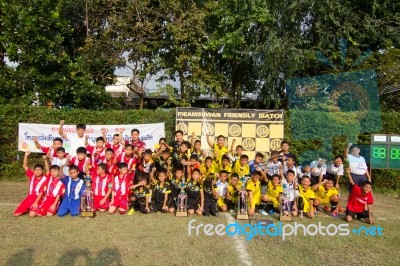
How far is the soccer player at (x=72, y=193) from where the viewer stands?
20.2 feet

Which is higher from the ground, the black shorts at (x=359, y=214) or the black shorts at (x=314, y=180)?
the black shorts at (x=314, y=180)

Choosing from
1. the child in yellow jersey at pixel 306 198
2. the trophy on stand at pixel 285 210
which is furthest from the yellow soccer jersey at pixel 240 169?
the child in yellow jersey at pixel 306 198

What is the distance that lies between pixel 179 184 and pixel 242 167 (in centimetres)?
147

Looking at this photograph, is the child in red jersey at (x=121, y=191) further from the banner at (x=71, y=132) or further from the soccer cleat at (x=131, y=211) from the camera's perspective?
the banner at (x=71, y=132)

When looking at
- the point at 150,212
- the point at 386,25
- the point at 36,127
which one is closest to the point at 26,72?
the point at 36,127

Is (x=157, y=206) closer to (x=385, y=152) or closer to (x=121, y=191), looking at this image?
(x=121, y=191)

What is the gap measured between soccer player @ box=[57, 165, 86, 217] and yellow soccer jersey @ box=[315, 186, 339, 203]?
178 inches

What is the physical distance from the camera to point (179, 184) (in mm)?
6617

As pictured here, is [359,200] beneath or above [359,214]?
above

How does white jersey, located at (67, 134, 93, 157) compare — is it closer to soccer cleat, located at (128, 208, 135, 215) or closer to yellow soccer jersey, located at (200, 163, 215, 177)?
soccer cleat, located at (128, 208, 135, 215)

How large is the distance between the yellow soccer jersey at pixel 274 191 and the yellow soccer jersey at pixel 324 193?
882 mm

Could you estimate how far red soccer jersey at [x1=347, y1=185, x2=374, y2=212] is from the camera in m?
6.28

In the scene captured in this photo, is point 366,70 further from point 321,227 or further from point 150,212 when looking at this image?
point 150,212

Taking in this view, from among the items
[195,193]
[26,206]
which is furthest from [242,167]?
[26,206]
